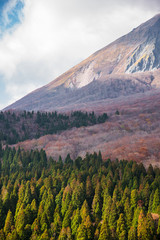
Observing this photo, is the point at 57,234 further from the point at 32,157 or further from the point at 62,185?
the point at 32,157

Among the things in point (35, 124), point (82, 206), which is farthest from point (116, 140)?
point (82, 206)

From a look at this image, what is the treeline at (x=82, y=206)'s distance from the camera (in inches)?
1467

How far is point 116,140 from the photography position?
10994 cm

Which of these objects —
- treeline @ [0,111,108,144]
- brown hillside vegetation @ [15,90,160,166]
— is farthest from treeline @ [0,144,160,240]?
treeline @ [0,111,108,144]

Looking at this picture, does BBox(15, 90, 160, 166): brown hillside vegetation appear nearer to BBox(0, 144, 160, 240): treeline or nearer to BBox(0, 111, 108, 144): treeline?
BBox(0, 111, 108, 144): treeline

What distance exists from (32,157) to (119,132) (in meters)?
55.1

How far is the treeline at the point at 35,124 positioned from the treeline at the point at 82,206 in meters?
66.0

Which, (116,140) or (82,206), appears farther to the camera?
(116,140)

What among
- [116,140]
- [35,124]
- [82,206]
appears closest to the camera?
[82,206]

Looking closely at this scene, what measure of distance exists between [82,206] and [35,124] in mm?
106089

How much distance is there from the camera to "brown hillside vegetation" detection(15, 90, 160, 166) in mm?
87688

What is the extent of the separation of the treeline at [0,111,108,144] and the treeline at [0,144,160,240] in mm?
66016

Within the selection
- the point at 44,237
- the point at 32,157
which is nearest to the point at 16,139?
the point at 32,157

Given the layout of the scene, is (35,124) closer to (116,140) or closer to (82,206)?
(116,140)
